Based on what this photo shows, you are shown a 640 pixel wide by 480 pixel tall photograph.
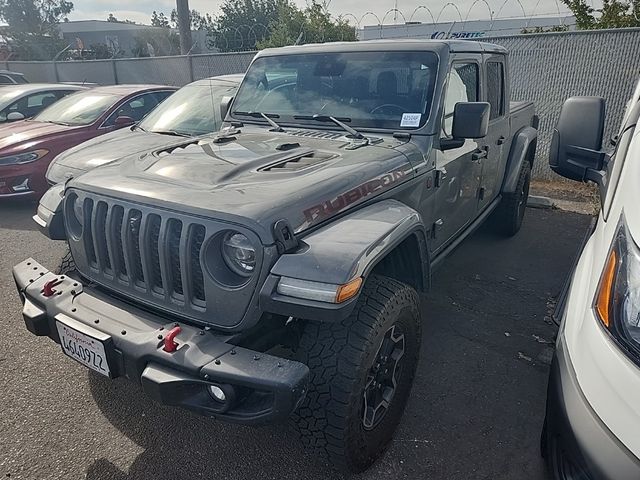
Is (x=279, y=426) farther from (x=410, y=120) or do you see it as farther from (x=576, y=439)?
(x=410, y=120)

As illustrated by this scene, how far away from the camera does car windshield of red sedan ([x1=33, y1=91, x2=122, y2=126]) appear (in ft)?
23.1

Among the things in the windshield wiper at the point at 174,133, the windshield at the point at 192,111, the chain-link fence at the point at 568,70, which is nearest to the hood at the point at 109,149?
the windshield wiper at the point at 174,133

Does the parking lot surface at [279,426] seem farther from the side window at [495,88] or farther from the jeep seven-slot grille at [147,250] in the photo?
the side window at [495,88]

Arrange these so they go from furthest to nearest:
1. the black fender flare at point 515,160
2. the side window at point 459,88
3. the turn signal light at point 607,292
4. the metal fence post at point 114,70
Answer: the metal fence post at point 114,70
the black fender flare at point 515,160
the side window at point 459,88
the turn signal light at point 607,292

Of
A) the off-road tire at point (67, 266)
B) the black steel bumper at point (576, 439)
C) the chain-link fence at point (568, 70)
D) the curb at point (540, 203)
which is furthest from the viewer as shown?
the chain-link fence at point (568, 70)

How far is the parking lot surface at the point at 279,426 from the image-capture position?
238 cm

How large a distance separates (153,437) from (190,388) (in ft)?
2.81

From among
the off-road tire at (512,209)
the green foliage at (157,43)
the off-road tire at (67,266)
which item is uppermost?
the green foliage at (157,43)

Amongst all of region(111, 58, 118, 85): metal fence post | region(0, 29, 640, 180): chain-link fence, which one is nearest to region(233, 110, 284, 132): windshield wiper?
region(0, 29, 640, 180): chain-link fence

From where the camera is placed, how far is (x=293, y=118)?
11.2 ft

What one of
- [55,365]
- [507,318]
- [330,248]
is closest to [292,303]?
[330,248]

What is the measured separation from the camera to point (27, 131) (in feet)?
22.3

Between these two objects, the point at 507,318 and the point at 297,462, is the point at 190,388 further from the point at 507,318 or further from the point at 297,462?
the point at 507,318

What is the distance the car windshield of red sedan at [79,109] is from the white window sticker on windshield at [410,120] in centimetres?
538
